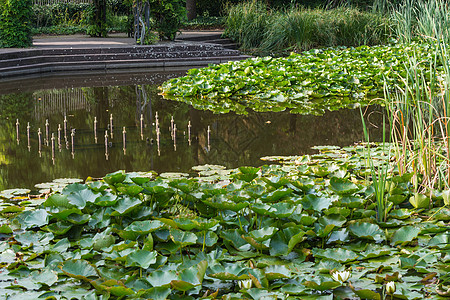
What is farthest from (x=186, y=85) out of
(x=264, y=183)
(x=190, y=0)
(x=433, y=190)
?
(x=190, y=0)

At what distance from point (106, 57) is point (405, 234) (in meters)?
10.6

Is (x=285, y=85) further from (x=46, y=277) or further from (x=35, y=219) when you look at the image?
(x=46, y=277)

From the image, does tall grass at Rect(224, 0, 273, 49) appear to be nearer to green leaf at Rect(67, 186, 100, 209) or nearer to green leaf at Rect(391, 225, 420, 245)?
green leaf at Rect(67, 186, 100, 209)

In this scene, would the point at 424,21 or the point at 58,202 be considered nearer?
the point at 58,202

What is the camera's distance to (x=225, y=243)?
129 inches

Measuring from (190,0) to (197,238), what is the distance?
845 inches

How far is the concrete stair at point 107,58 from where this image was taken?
11.8 meters

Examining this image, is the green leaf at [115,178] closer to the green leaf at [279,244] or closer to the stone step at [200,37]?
the green leaf at [279,244]

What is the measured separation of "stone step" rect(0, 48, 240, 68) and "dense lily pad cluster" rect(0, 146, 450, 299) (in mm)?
8504

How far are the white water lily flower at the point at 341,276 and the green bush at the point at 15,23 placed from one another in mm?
11608

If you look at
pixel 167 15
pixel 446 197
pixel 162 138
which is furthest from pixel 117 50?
pixel 446 197

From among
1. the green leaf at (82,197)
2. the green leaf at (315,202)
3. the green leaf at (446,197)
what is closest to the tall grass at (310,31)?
the green leaf at (446,197)

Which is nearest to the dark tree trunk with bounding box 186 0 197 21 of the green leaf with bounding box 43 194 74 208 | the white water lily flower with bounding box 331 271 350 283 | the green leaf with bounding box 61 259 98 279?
the green leaf with bounding box 43 194 74 208

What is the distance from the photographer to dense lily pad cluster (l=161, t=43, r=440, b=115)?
845 cm
